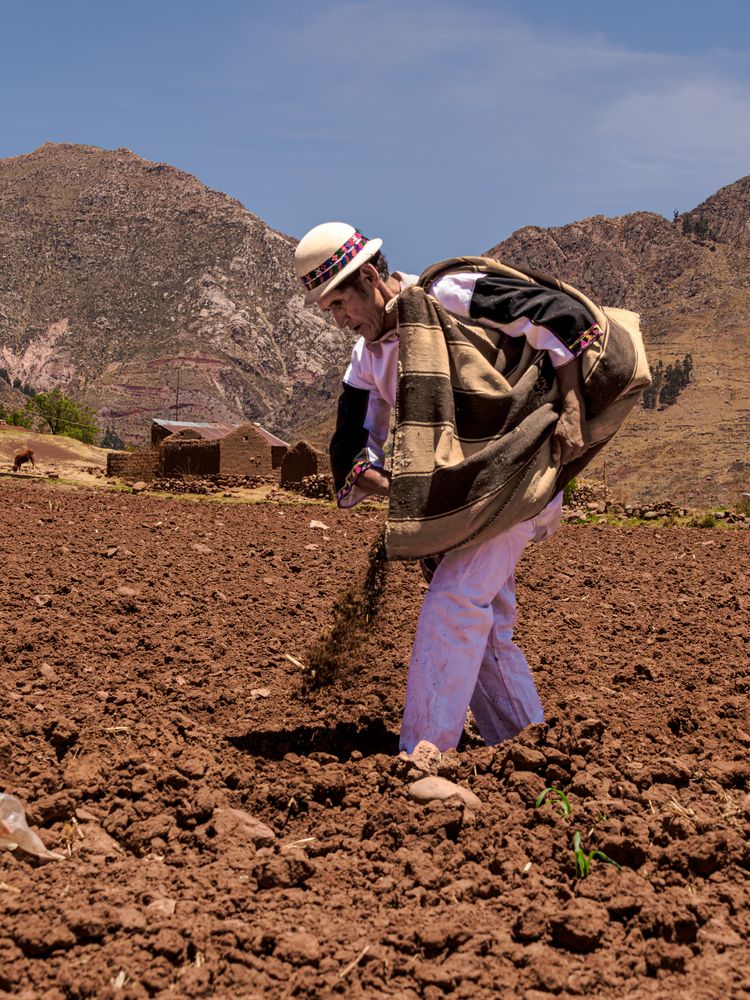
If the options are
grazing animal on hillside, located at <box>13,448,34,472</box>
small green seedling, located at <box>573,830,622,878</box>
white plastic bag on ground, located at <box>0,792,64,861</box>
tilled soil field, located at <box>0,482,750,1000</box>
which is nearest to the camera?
tilled soil field, located at <box>0,482,750,1000</box>

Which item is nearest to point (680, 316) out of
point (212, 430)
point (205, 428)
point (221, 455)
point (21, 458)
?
point (205, 428)

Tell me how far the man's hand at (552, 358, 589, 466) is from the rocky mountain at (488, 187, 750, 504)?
1029 inches

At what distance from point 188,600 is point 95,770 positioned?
2.74 meters

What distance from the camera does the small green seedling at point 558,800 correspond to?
2900 millimetres

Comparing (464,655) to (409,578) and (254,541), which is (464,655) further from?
(254,541)

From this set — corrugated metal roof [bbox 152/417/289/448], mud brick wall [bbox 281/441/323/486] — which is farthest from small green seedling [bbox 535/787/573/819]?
corrugated metal roof [bbox 152/417/289/448]

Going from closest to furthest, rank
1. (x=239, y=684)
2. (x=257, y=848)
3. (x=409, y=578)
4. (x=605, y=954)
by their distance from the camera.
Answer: (x=605, y=954) → (x=257, y=848) → (x=239, y=684) → (x=409, y=578)

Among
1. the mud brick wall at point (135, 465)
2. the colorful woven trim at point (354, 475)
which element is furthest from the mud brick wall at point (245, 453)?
the colorful woven trim at point (354, 475)

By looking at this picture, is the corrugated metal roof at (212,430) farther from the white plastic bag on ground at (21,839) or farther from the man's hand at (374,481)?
the white plastic bag on ground at (21,839)

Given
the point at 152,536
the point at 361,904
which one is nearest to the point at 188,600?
the point at 152,536

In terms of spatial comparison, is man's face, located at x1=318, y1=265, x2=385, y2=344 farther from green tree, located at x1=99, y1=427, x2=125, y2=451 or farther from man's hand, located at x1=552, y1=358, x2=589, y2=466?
green tree, located at x1=99, y1=427, x2=125, y2=451

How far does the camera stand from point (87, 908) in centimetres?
233

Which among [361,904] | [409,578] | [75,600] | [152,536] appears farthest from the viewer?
[152,536]

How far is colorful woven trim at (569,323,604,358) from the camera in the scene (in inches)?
134
